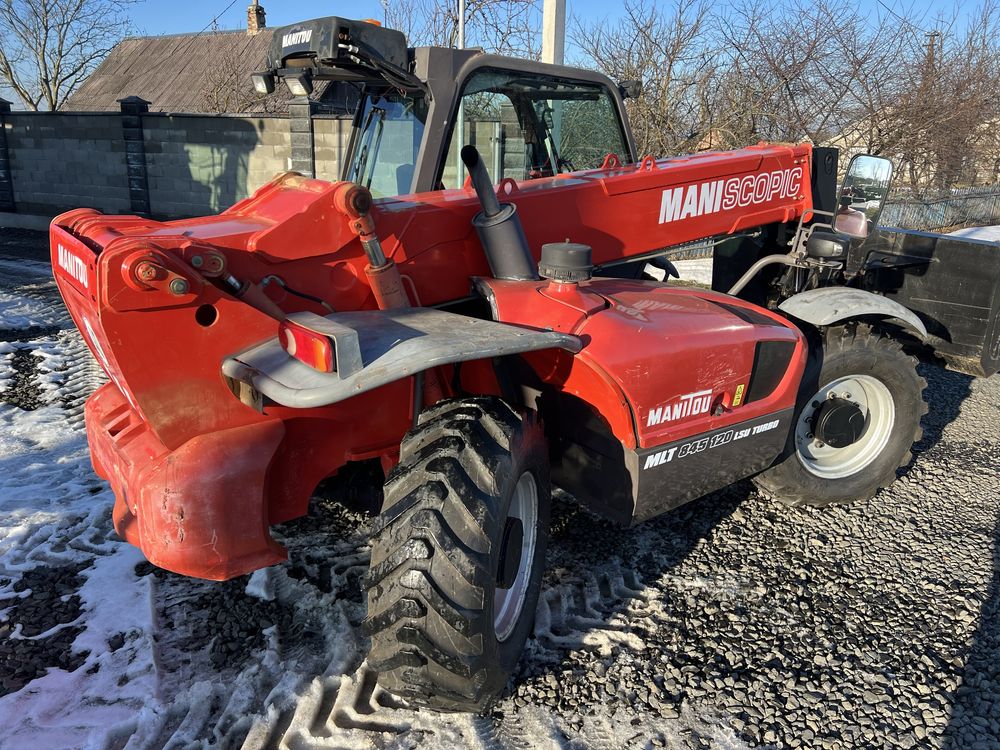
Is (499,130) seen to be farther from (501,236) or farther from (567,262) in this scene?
(567,262)

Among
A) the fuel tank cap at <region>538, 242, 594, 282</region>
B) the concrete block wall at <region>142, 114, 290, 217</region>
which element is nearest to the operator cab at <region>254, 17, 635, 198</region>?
the fuel tank cap at <region>538, 242, 594, 282</region>

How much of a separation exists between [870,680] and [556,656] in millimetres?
1158

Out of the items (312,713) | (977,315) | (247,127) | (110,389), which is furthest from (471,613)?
(247,127)

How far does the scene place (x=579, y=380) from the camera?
2.90 m

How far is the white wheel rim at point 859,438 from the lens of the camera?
4.02 m

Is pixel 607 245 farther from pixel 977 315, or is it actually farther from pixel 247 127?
pixel 247 127

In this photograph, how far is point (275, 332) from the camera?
2.48m

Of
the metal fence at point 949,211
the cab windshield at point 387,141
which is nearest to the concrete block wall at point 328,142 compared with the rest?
the cab windshield at point 387,141

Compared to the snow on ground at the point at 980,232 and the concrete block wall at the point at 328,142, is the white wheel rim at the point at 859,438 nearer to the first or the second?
the concrete block wall at the point at 328,142

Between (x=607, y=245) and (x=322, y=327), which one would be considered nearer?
(x=322, y=327)

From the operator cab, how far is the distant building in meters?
21.8

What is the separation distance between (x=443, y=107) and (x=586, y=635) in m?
2.28

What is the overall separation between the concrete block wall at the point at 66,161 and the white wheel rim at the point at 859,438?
1441 cm

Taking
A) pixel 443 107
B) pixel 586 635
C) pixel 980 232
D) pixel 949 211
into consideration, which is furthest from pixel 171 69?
pixel 586 635
